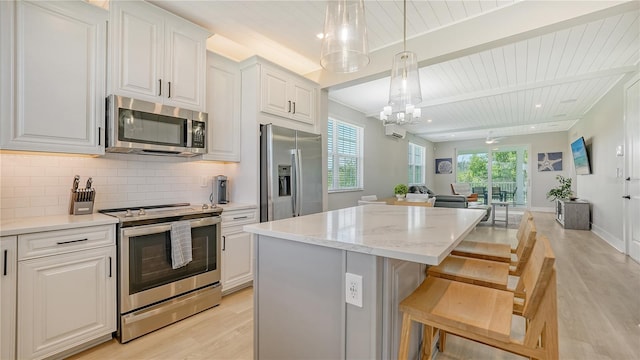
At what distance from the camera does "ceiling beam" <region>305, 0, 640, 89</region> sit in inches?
85.6

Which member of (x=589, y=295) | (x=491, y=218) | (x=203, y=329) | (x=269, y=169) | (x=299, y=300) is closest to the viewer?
(x=299, y=300)

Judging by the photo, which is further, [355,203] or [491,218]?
[491,218]

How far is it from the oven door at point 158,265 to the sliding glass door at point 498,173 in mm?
9803

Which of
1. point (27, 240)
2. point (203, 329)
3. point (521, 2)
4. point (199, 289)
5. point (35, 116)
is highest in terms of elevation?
point (521, 2)

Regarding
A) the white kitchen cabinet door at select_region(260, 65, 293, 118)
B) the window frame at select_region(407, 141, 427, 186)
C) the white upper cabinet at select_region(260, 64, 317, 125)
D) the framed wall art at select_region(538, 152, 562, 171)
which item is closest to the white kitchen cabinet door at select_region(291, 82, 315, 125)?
the white upper cabinet at select_region(260, 64, 317, 125)

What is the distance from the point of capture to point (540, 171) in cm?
951

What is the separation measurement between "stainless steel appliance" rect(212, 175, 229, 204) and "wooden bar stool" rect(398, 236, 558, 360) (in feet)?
7.91

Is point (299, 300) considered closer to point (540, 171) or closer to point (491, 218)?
point (491, 218)

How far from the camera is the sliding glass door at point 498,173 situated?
9930 mm

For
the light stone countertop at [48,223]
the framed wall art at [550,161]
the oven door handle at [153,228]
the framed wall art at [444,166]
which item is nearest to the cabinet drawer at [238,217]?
the oven door handle at [153,228]

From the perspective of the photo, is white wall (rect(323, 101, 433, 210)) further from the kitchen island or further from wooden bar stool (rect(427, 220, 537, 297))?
the kitchen island

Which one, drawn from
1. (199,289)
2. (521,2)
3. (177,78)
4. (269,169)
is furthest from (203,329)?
(521,2)

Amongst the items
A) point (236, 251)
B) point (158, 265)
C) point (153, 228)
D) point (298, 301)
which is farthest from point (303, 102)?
point (298, 301)

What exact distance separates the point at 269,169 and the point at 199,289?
133 centimetres
